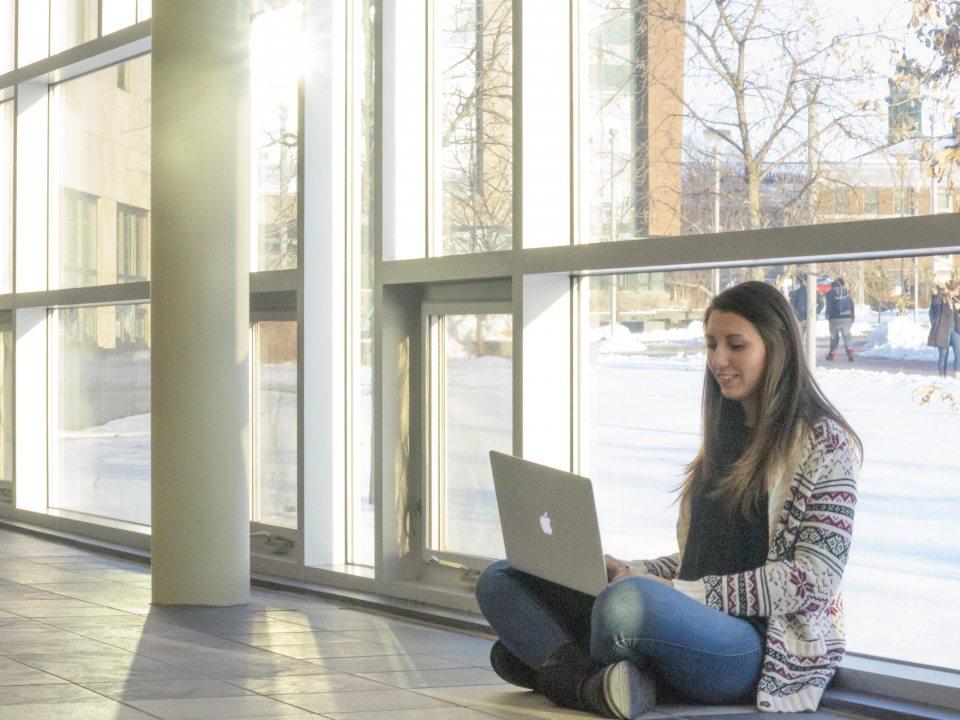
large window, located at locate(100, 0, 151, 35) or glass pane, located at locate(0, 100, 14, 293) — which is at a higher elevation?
large window, located at locate(100, 0, 151, 35)

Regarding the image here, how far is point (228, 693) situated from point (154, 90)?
268cm

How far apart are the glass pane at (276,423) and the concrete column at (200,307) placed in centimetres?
89

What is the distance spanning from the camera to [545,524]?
3.72 meters

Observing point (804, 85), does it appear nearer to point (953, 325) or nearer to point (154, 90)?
point (953, 325)

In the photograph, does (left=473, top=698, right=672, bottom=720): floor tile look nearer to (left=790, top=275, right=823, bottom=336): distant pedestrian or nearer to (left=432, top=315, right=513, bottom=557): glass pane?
(left=790, top=275, right=823, bottom=336): distant pedestrian

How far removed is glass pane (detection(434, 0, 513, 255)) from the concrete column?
80 centimetres

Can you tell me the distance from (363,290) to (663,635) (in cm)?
307

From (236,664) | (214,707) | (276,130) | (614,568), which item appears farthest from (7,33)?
(614,568)

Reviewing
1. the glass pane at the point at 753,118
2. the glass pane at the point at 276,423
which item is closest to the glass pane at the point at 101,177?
the glass pane at the point at 276,423

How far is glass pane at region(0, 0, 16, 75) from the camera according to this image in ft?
29.5

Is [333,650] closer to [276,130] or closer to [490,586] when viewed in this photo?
[490,586]

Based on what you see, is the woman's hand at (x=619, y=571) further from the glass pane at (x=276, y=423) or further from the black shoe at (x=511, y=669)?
the glass pane at (x=276, y=423)

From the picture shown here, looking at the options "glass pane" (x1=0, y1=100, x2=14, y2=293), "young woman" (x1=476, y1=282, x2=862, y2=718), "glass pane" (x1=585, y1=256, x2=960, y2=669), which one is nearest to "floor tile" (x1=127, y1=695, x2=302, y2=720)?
"young woman" (x1=476, y1=282, x2=862, y2=718)

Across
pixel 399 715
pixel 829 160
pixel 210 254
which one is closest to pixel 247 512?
pixel 210 254
